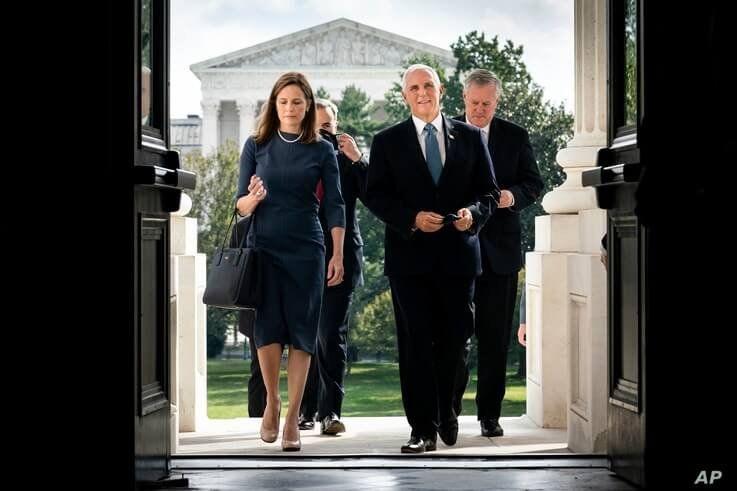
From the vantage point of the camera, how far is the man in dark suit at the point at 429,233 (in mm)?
9250

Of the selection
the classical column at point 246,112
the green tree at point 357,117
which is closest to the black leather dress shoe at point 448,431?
the green tree at point 357,117

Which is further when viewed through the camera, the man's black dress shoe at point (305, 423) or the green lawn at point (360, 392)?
the green lawn at point (360, 392)

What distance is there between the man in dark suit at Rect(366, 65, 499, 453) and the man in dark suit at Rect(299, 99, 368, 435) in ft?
3.67

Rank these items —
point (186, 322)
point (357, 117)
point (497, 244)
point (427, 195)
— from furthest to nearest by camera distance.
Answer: point (357, 117), point (186, 322), point (497, 244), point (427, 195)

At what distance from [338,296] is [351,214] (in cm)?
56

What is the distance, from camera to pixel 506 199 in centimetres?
1024

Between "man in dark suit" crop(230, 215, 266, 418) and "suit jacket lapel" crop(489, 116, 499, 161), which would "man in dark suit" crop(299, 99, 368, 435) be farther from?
"suit jacket lapel" crop(489, 116, 499, 161)

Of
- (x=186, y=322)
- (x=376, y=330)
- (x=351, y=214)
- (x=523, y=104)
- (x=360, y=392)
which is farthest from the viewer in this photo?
(x=523, y=104)

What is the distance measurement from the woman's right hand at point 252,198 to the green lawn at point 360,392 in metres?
19.1

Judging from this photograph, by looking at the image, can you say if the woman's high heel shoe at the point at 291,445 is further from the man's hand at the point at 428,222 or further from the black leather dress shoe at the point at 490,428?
the black leather dress shoe at the point at 490,428

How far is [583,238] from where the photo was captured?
10398 millimetres

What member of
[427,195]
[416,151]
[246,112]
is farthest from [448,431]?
[246,112]

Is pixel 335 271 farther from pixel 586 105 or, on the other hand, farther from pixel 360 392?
pixel 360 392
